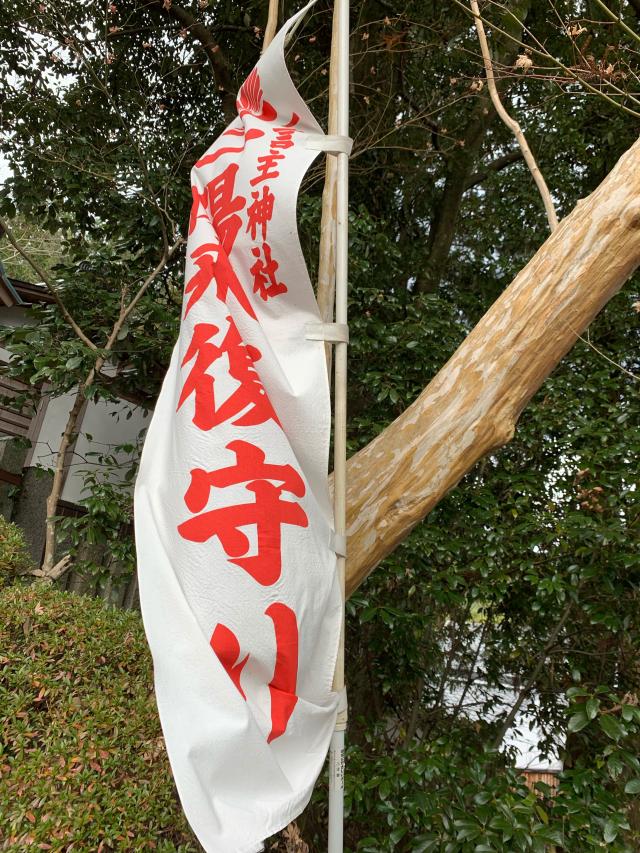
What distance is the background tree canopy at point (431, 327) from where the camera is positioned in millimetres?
4109

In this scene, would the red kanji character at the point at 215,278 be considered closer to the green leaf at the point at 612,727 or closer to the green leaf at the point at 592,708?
the green leaf at the point at 592,708

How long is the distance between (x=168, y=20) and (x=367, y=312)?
12.1 ft

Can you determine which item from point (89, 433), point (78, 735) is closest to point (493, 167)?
point (89, 433)

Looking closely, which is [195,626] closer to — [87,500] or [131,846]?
[131,846]

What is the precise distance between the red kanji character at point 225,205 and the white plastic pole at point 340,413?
1.24 ft

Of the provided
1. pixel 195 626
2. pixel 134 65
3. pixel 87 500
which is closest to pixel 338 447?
pixel 195 626

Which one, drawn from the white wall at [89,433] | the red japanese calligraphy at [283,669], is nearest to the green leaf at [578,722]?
the red japanese calligraphy at [283,669]

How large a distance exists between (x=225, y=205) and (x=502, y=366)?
124cm

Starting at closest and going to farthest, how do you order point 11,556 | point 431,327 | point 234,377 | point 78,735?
point 234,377, point 78,735, point 11,556, point 431,327

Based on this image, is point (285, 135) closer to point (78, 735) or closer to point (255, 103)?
point (255, 103)

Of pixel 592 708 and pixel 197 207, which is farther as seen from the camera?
pixel 592 708

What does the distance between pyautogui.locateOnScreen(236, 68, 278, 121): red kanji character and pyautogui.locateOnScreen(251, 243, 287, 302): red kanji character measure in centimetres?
66

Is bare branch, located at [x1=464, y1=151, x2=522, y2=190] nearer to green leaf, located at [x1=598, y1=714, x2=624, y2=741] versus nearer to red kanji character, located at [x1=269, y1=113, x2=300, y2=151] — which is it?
red kanji character, located at [x1=269, y1=113, x2=300, y2=151]

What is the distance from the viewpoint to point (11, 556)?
187 inches
